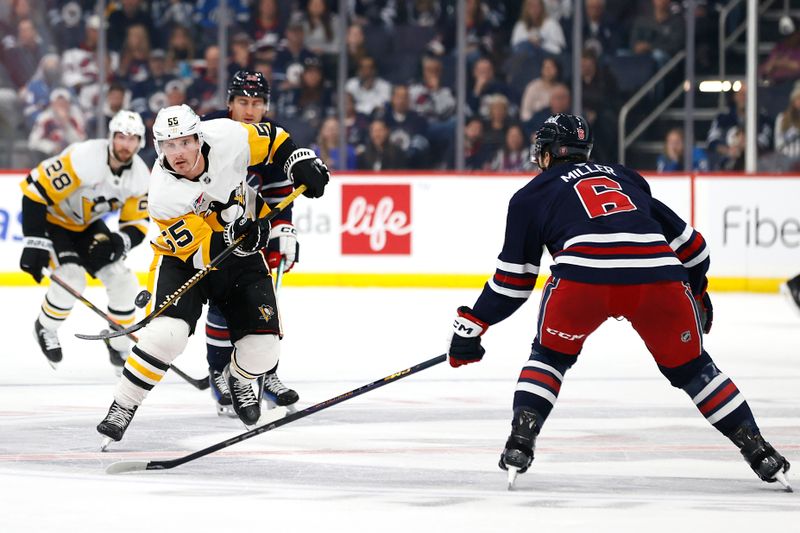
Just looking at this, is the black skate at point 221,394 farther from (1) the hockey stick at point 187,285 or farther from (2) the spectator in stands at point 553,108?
(2) the spectator in stands at point 553,108

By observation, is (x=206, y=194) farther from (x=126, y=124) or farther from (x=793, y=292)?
(x=793, y=292)

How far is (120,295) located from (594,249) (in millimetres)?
3197

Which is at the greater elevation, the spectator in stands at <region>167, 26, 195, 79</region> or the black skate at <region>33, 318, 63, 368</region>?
the spectator in stands at <region>167, 26, 195, 79</region>

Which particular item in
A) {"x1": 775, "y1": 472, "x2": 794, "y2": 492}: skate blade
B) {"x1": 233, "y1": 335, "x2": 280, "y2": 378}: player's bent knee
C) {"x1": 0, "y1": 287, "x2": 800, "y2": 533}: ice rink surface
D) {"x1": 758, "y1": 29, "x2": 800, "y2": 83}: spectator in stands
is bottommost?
{"x1": 0, "y1": 287, "x2": 800, "y2": 533}: ice rink surface

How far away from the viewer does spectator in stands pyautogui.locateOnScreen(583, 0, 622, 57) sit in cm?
1144

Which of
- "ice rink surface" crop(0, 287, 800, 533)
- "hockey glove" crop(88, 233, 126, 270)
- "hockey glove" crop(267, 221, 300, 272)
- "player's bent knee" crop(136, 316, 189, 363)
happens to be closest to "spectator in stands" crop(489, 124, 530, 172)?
"ice rink surface" crop(0, 287, 800, 533)

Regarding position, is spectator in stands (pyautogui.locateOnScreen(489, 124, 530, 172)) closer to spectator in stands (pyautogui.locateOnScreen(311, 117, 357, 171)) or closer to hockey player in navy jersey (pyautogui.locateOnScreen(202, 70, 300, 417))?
spectator in stands (pyautogui.locateOnScreen(311, 117, 357, 171))

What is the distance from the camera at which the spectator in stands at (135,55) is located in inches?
464

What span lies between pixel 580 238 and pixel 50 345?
3.34 metres

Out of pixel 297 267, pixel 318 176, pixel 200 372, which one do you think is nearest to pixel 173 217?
pixel 318 176

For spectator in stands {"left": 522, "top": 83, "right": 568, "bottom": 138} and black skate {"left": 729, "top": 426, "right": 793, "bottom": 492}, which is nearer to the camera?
black skate {"left": 729, "top": 426, "right": 793, "bottom": 492}

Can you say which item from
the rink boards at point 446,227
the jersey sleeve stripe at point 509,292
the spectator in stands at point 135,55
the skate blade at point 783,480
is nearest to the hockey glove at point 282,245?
the jersey sleeve stripe at point 509,292

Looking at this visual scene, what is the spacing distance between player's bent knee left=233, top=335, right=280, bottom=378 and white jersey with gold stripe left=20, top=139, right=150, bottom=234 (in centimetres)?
192

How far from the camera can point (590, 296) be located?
396 centimetres
